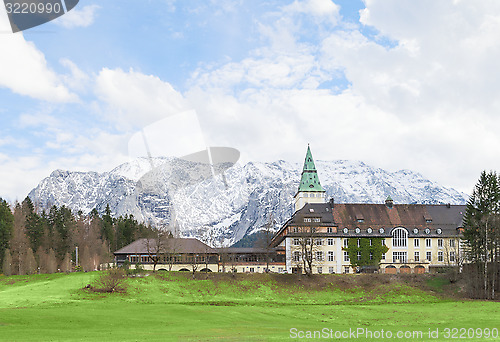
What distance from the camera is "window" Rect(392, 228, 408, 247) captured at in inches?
4124

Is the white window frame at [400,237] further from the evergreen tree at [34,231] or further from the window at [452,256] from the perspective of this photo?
the evergreen tree at [34,231]

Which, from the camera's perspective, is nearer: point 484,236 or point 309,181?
point 484,236

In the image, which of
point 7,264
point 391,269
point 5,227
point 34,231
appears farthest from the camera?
point 34,231

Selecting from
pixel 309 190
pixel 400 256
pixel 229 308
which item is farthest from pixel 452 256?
pixel 229 308

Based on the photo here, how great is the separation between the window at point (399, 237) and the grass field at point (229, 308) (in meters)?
21.4

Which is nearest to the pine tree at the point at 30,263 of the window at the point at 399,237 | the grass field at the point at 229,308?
the grass field at the point at 229,308

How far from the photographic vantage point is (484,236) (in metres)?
81.8

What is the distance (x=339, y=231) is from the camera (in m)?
104

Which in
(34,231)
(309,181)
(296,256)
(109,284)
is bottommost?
(109,284)

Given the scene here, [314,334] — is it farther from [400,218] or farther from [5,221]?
[5,221]

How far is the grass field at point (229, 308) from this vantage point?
135 feet

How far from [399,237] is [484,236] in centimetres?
2454

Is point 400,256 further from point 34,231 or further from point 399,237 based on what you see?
point 34,231

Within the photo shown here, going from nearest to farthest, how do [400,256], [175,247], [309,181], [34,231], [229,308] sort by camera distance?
1. [229,308]
2. [175,247]
3. [400,256]
4. [34,231]
5. [309,181]
